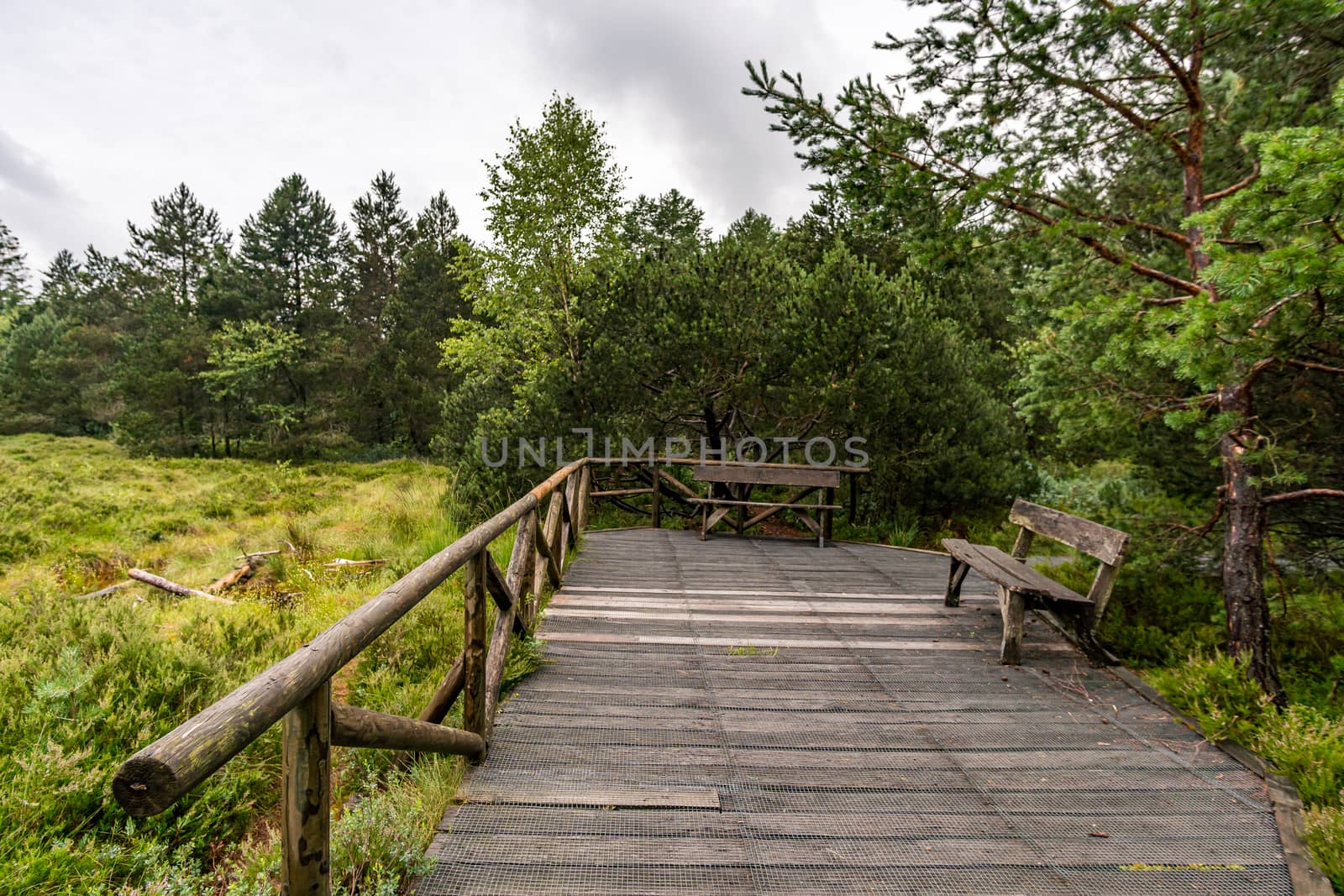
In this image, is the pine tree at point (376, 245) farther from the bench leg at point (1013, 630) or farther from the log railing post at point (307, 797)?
the log railing post at point (307, 797)

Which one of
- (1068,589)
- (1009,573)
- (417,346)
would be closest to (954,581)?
(1009,573)

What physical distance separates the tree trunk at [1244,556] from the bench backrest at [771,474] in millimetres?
4314

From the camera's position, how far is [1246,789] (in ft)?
8.61

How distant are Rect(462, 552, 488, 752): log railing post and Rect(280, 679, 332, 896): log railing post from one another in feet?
3.69

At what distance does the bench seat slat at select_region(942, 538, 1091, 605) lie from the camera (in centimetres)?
393

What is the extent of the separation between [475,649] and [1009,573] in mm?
3768

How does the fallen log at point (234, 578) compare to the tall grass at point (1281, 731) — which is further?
the fallen log at point (234, 578)

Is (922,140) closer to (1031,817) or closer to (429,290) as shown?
(1031,817)

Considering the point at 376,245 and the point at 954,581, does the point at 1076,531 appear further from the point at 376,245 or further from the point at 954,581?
the point at 376,245

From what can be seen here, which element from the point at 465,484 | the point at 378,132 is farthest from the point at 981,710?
the point at 378,132

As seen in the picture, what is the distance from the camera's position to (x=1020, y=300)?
5090 millimetres

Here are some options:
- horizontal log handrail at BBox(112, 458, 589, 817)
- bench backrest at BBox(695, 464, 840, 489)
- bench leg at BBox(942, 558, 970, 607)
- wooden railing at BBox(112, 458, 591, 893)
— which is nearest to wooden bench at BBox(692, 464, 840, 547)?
bench backrest at BBox(695, 464, 840, 489)

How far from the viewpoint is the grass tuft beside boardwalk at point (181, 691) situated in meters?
2.19

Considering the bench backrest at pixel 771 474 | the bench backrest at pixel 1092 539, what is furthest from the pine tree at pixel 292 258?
the bench backrest at pixel 1092 539
